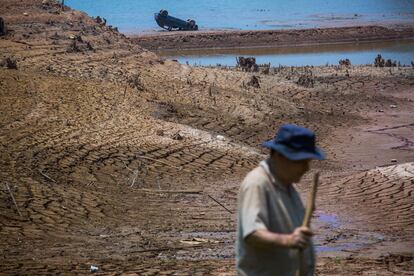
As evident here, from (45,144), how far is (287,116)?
23.7 feet

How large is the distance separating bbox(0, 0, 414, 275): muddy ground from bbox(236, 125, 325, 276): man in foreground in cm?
333

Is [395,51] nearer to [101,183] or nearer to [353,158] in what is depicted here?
[353,158]

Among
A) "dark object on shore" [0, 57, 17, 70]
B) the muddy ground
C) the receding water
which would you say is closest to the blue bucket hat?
the muddy ground

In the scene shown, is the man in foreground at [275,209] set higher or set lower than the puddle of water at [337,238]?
higher

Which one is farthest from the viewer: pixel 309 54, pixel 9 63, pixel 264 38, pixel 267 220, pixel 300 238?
pixel 264 38

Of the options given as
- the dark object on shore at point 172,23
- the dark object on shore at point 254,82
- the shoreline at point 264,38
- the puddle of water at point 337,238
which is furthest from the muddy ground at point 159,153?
the dark object on shore at point 172,23

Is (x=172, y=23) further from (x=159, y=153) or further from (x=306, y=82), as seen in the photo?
(x=159, y=153)

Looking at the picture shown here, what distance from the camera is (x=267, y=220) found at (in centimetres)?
441

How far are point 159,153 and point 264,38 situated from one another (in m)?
27.5

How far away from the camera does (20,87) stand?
55.0ft

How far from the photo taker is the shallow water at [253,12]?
161 ft

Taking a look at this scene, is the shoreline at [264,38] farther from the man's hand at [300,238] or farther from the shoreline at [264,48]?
the man's hand at [300,238]

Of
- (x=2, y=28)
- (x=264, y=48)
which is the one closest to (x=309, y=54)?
(x=264, y=48)

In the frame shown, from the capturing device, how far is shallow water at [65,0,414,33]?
4919 cm
